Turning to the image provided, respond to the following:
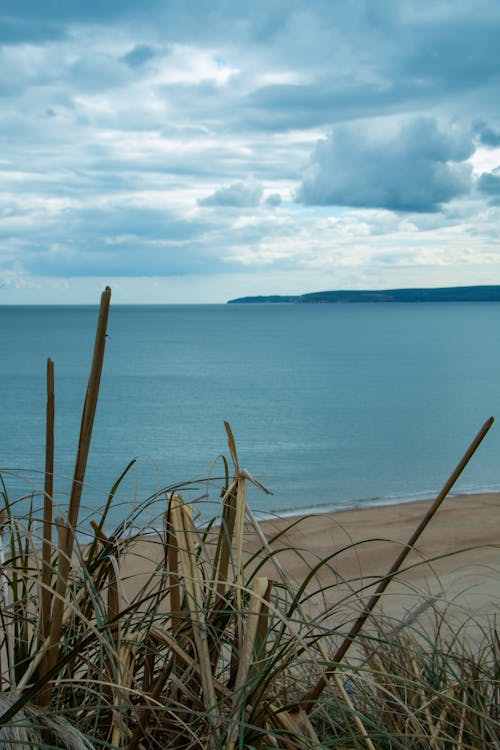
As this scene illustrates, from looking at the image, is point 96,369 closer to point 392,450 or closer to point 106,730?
point 106,730

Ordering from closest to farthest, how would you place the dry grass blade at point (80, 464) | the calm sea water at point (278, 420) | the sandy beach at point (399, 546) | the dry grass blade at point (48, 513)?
the dry grass blade at point (80, 464) → the dry grass blade at point (48, 513) → the sandy beach at point (399, 546) → the calm sea water at point (278, 420)

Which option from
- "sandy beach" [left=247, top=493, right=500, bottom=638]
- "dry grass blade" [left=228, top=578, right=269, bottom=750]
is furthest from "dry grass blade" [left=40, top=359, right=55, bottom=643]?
"sandy beach" [left=247, top=493, right=500, bottom=638]

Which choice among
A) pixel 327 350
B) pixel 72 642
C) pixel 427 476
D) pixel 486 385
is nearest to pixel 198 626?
pixel 72 642

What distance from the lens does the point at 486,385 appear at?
116 ft

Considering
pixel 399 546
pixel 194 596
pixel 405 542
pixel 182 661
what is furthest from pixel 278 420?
pixel 194 596

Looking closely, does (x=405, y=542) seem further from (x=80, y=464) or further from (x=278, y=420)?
(x=278, y=420)

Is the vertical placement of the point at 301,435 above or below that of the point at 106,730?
below

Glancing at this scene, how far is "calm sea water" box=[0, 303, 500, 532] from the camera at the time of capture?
48.9 ft

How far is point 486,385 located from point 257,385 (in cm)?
1078

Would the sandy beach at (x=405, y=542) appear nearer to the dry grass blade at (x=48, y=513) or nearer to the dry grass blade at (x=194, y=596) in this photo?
the dry grass blade at (x=194, y=596)

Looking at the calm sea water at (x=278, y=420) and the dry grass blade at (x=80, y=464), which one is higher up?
the dry grass blade at (x=80, y=464)

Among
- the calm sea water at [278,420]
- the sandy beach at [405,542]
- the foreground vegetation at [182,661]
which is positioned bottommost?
the calm sea water at [278,420]

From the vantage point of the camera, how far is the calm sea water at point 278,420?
1489 centimetres

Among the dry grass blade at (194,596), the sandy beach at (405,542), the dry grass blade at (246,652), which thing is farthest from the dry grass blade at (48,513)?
the sandy beach at (405,542)
